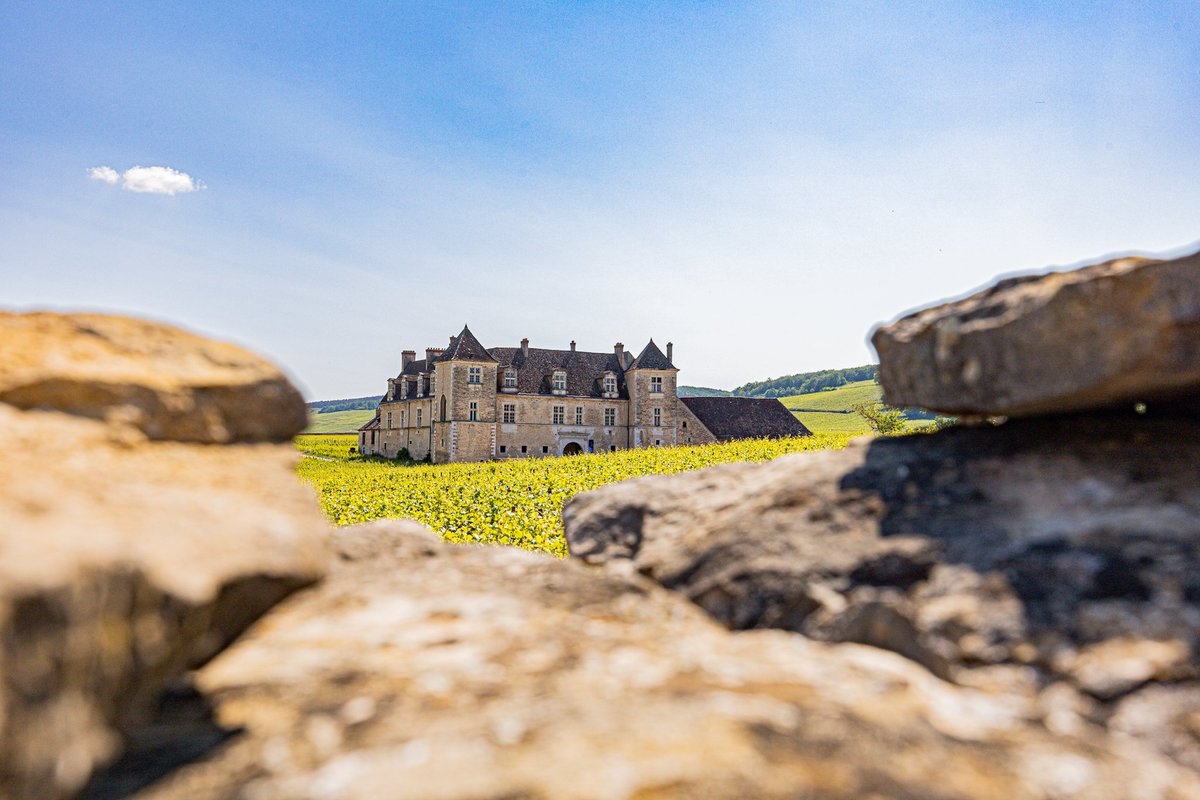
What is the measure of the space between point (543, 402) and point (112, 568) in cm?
5354

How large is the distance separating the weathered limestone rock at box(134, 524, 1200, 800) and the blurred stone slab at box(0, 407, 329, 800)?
9.8 inches

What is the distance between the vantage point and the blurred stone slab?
5.47ft

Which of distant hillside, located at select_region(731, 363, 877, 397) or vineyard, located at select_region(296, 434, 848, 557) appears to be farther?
distant hillside, located at select_region(731, 363, 877, 397)

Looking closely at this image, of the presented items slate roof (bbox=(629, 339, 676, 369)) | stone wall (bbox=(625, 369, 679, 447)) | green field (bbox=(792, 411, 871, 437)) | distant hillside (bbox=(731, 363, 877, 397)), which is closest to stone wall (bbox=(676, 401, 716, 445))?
stone wall (bbox=(625, 369, 679, 447))

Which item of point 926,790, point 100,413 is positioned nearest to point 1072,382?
point 926,790

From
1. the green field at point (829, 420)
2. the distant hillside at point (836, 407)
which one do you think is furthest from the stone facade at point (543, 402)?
the green field at point (829, 420)

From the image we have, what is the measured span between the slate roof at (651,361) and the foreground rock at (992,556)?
50.6 meters

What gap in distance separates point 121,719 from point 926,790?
224 centimetres

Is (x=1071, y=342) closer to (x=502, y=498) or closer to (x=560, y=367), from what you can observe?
(x=502, y=498)

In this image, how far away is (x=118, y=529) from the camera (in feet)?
6.89

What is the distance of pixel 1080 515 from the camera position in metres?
3.08

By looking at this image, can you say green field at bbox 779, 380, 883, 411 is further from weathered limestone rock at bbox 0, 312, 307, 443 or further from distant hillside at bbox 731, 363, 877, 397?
weathered limestone rock at bbox 0, 312, 307, 443

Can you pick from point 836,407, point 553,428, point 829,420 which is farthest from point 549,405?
point 836,407

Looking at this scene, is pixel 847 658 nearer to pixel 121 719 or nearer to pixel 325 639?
pixel 325 639
